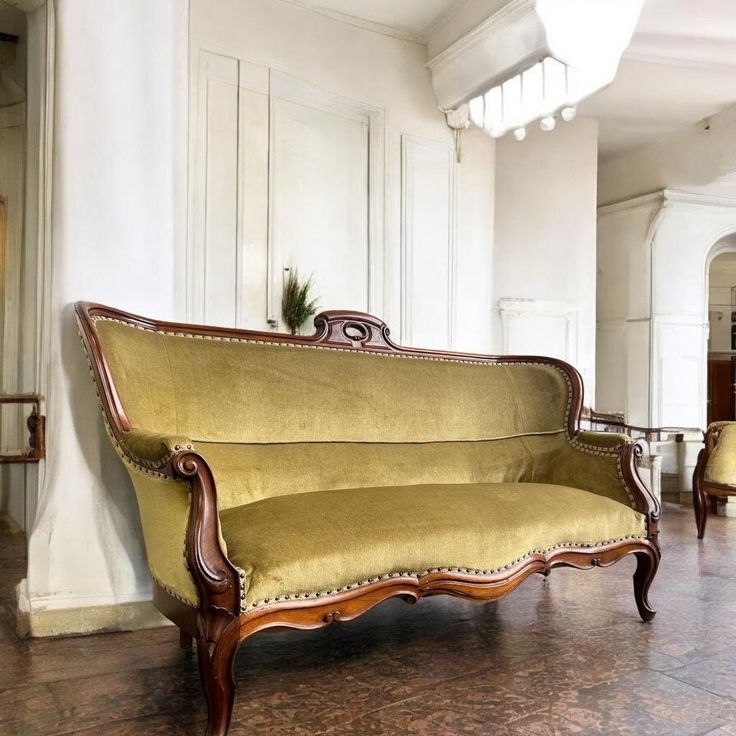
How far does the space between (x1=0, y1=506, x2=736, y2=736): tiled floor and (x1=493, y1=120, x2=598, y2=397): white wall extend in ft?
11.8

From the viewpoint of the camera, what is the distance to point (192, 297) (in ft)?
13.4

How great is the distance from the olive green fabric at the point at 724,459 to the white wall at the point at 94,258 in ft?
12.5

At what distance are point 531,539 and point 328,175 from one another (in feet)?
10.1

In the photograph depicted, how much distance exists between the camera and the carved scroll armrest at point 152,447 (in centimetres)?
179

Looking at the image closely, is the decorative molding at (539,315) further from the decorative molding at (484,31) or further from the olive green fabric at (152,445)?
the olive green fabric at (152,445)

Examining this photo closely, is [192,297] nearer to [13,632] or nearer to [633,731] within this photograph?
[13,632]

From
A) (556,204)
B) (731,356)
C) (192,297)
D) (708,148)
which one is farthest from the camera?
(731,356)

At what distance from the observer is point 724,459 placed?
16.1 ft

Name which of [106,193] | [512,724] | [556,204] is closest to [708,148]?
[556,204]

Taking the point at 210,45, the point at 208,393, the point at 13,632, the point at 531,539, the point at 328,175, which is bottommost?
the point at 13,632

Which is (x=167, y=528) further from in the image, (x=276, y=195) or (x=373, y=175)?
(x=373, y=175)

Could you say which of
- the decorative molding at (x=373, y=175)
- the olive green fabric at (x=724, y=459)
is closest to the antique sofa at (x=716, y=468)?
the olive green fabric at (x=724, y=459)

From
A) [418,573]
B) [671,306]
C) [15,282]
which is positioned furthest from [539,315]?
[418,573]

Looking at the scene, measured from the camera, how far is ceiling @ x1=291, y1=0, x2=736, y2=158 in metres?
4.77
